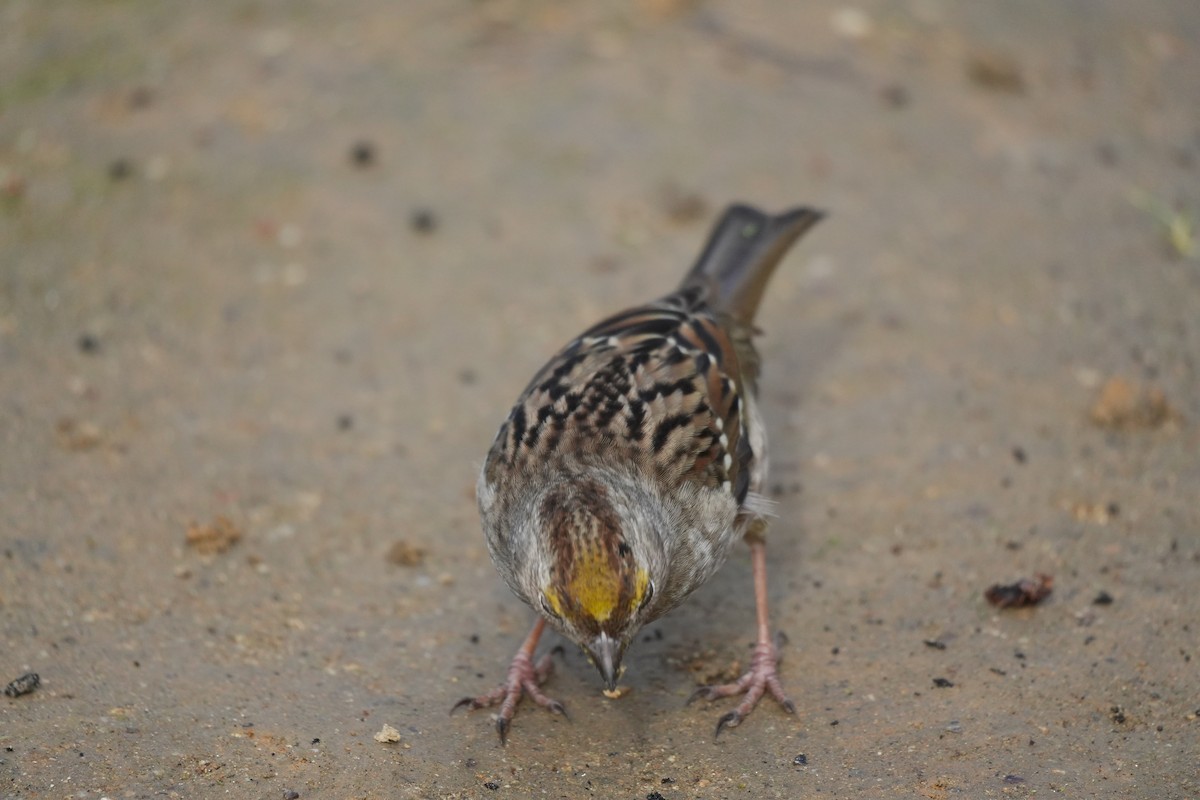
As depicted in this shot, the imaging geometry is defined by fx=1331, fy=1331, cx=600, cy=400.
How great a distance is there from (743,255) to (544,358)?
1539 mm

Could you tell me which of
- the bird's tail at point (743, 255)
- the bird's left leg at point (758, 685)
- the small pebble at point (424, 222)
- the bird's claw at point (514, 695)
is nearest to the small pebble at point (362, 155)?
the small pebble at point (424, 222)

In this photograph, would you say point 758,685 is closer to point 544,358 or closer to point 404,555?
point 404,555

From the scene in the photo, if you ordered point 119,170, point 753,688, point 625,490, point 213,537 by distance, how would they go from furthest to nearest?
point 119,170 < point 213,537 < point 753,688 < point 625,490

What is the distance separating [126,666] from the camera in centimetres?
544

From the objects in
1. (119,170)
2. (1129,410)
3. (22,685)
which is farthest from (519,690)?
(119,170)

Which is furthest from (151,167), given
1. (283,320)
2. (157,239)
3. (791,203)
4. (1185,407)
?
(1185,407)

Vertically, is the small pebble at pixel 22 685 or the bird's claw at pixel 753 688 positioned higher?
the bird's claw at pixel 753 688

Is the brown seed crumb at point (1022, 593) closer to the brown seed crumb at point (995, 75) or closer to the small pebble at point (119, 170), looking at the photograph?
the brown seed crumb at point (995, 75)

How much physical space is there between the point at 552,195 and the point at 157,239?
2567 millimetres

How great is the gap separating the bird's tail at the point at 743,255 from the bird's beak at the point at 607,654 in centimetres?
244

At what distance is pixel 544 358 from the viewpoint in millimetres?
7820

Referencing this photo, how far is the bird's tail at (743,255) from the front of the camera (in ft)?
22.1

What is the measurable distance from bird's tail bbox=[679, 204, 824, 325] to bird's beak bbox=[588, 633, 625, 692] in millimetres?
2443

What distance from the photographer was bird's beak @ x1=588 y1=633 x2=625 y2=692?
4.65 metres
